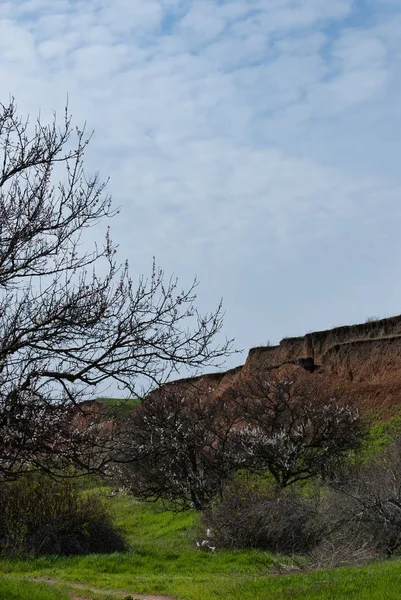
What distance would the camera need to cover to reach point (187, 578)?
14680 millimetres

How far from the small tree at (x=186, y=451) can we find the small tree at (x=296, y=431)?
87cm

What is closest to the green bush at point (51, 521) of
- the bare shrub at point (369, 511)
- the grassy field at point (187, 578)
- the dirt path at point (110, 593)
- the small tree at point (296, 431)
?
the grassy field at point (187, 578)

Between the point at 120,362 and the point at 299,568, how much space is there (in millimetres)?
6649

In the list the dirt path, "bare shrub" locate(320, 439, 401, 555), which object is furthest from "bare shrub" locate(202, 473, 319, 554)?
the dirt path

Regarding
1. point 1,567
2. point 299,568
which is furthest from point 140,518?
point 299,568

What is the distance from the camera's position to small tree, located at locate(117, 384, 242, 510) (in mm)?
28719

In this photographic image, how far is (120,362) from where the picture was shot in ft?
33.2

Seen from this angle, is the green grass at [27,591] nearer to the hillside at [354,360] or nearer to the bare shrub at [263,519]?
the bare shrub at [263,519]

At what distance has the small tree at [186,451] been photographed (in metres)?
28.7

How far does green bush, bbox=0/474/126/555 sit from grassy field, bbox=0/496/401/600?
1.35 m

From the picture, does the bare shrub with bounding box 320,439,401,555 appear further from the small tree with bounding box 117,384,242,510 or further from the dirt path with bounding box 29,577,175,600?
the small tree with bounding box 117,384,242,510

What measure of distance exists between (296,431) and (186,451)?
4521 mm

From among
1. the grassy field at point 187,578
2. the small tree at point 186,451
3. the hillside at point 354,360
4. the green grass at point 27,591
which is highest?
the hillside at point 354,360

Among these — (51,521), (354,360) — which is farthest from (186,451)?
(354,360)
